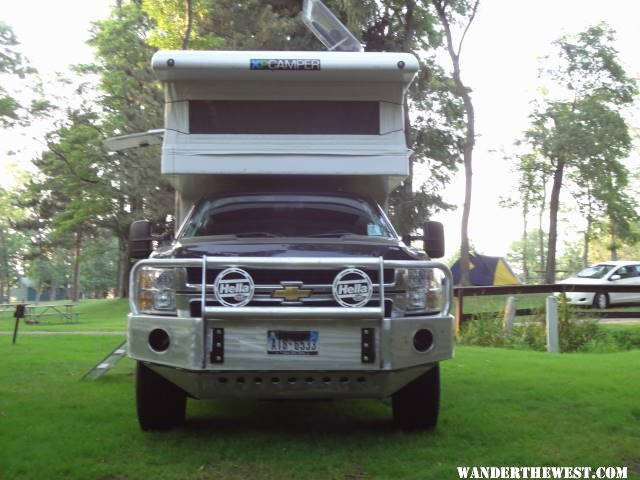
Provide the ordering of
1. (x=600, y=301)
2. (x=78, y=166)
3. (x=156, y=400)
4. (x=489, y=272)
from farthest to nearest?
(x=489, y=272) < (x=78, y=166) < (x=600, y=301) < (x=156, y=400)

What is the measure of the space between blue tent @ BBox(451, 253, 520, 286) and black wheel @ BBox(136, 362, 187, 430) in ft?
98.1

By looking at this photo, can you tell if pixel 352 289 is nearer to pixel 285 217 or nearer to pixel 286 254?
pixel 286 254

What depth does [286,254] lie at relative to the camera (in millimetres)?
4340

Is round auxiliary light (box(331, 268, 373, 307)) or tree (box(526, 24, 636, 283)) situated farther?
tree (box(526, 24, 636, 283))

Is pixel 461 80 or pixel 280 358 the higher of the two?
pixel 461 80

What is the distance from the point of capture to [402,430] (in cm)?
487

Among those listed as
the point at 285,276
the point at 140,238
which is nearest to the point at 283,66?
the point at 140,238

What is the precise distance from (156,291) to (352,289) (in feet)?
4.19

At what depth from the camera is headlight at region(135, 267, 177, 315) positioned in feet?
13.9

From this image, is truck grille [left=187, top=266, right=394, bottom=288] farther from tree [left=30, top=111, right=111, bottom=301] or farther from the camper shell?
tree [left=30, top=111, right=111, bottom=301]

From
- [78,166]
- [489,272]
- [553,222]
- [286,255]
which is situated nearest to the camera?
[286,255]

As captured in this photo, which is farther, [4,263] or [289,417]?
[4,263]

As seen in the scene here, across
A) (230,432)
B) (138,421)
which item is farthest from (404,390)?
(138,421)

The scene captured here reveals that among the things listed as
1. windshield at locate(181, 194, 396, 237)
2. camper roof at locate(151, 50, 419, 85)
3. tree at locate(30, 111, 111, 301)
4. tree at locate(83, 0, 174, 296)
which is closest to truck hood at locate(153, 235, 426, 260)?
windshield at locate(181, 194, 396, 237)
